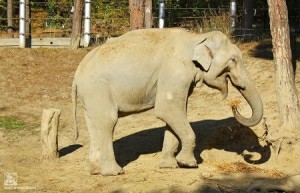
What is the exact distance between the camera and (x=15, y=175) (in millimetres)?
8148

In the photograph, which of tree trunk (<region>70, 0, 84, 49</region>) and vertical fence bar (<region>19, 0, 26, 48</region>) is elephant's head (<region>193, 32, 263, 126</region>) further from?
vertical fence bar (<region>19, 0, 26, 48</region>)

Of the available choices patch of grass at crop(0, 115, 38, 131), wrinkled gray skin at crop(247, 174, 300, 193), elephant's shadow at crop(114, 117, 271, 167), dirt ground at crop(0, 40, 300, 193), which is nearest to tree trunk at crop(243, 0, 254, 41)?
dirt ground at crop(0, 40, 300, 193)

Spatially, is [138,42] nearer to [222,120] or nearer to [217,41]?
[217,41]

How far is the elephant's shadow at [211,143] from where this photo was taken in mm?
9281

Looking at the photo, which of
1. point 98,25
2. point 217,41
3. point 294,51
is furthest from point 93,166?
point 98,25

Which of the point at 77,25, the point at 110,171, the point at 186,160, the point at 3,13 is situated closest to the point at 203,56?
the point at 186,160

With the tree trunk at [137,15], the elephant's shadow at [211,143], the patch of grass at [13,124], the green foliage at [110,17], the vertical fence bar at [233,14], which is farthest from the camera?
the green foliage at [110,17]

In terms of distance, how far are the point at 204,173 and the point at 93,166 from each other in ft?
5.15

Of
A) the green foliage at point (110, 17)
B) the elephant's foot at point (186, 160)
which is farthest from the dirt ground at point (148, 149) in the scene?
the green foliage at point (110, 17)

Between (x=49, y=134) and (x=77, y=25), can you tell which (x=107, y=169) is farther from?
(x=77, y=25)

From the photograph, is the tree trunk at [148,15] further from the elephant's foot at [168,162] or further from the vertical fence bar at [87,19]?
the elephant's foot at [168,162]

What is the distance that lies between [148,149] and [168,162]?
1.36 meters

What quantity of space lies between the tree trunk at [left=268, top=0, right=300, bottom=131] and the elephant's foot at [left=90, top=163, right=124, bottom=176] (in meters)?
2.85

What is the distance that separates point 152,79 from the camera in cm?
812
